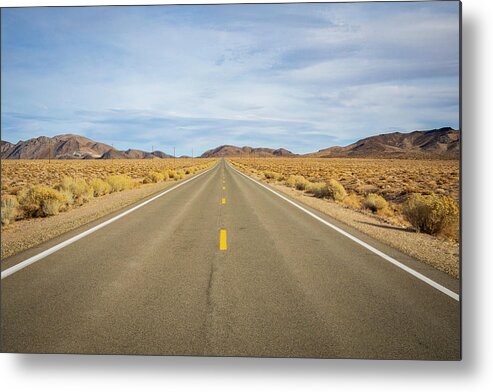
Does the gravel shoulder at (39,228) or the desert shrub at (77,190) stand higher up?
the desert shrub at (77,190)

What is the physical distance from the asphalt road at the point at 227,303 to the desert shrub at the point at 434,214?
2.91m

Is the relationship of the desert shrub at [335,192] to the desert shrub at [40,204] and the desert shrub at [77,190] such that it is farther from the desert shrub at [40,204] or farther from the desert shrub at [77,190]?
the desert shrub at [40,204]

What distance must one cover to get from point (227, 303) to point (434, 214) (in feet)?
23.2

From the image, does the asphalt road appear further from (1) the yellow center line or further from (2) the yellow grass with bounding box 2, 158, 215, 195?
(2) the yellow grass with bounding box 2, 158, 215, 195

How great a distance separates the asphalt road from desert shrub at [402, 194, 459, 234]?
2910 mm

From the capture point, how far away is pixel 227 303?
4.44 m

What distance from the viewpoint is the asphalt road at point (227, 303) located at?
143 inches

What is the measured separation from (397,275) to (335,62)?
13.4 ft

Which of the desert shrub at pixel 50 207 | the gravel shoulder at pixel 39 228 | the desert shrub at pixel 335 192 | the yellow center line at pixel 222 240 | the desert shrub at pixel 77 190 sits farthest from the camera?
the desert shrub at pixel 335 192

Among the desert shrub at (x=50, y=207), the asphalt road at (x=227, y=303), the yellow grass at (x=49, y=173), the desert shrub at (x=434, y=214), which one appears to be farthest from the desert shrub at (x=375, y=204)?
the yellow grass at (x=49, y=173)

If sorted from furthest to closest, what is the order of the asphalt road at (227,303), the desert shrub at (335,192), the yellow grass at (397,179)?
the yellow grass at (397,179) → the desert shrub at (335,192) → the asphalt road at (227,303)

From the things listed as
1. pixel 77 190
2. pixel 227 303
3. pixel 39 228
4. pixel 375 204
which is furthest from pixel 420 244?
pixel 77 190

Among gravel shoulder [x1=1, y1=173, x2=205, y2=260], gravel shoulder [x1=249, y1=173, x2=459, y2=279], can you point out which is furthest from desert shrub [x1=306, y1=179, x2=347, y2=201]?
gravel shoulder [x1=1, y1=173, x2=205, y2=260]

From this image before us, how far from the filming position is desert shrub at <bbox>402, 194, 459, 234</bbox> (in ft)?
29.8
